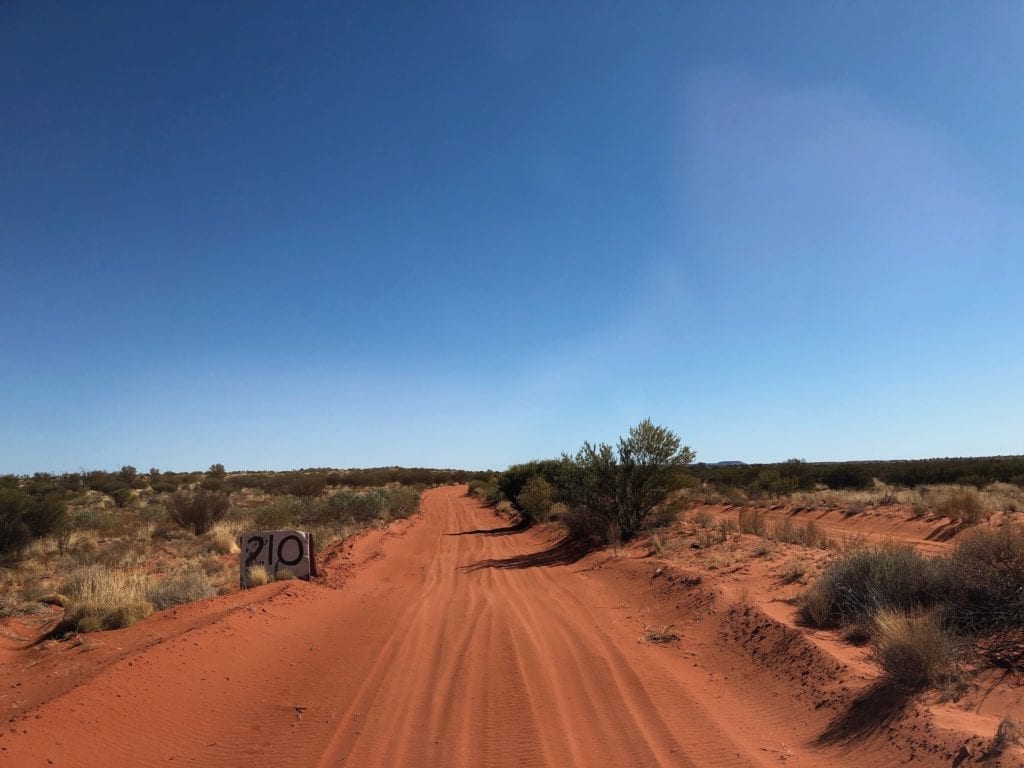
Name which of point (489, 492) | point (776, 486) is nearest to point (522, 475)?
point (776, 486)

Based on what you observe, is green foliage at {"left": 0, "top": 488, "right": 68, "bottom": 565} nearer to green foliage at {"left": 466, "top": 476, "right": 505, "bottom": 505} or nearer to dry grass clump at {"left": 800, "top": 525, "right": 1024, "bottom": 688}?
dry grass clump at {"left": 800, "top": 525, "right": 1024, "bottom": 688}

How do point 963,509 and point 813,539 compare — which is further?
point 963,509

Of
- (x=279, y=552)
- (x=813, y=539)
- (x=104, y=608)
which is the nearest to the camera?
(x=104, y=608)

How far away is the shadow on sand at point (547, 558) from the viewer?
1775 centimetres

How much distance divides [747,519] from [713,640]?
464 inches

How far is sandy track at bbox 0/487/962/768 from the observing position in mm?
5371

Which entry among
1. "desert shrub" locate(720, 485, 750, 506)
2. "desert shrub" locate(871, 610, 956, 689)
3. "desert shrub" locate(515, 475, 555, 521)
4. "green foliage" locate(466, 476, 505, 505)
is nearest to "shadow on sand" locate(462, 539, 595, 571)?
"desert shrub" locate(515, 475, 555, 521)

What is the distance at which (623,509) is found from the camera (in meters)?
20.1

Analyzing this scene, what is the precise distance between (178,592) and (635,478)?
1324 cm

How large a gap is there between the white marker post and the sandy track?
1.97m

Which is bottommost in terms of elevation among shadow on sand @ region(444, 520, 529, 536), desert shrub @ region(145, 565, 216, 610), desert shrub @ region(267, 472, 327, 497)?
shadow on sand @ region(444, 520, 529, 536)

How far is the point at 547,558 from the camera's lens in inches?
757

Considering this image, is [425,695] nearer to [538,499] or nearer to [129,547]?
[129,547]

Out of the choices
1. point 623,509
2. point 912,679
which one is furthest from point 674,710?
point 623,509
